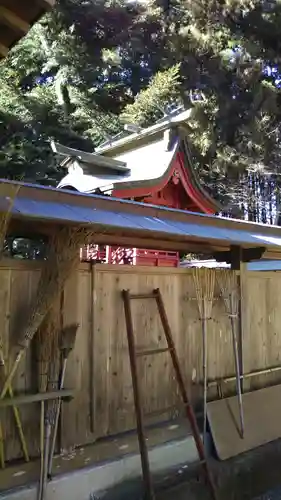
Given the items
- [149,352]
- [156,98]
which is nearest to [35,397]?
[149,352]

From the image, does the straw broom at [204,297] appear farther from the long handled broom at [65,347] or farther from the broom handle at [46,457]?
the broom handle at [46,457]

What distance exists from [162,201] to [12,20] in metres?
6.48

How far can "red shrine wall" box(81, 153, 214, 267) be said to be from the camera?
26.9ft

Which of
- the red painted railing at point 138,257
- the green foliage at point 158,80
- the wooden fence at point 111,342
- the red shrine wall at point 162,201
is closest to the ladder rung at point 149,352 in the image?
the wooden fence at point 111,342

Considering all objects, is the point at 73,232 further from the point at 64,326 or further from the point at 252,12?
the point at 252,12

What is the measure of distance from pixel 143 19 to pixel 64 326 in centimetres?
1347

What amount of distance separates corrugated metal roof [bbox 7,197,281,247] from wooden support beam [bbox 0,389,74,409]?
1.15 meters

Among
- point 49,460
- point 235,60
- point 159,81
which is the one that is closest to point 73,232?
point 49,460

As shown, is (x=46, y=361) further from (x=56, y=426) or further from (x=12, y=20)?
(x=12, y=20)

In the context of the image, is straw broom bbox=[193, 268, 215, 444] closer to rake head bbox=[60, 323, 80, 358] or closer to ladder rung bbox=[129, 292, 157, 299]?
ladder rung bbox=[129, 292, 157, 299]

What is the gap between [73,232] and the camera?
3379mm

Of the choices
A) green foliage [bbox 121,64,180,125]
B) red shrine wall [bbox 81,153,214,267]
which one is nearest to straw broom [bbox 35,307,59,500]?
red shrine wall [bbox 81,153,214,267]

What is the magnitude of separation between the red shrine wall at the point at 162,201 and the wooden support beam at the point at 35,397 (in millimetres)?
4385

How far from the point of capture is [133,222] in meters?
3.65
